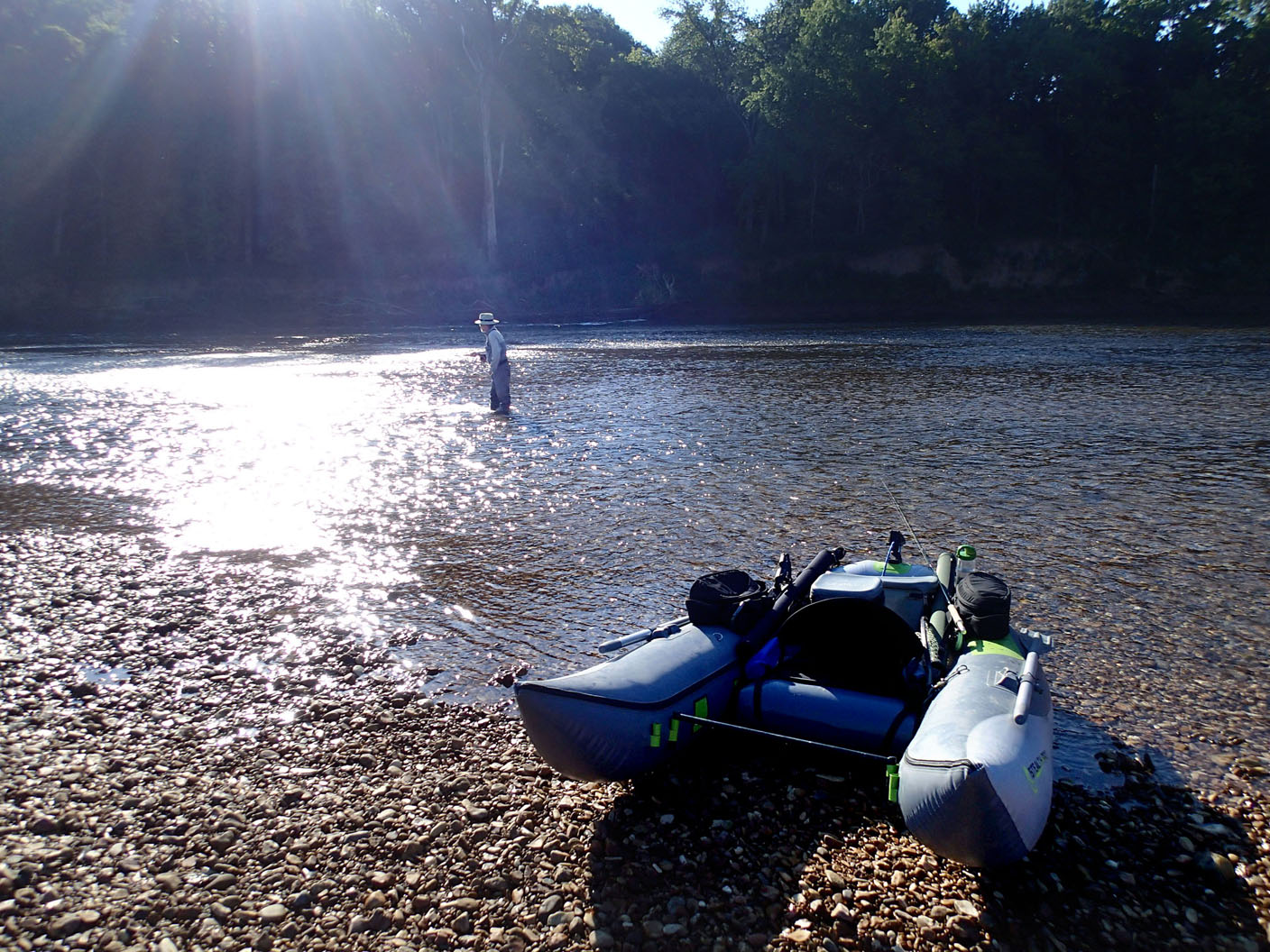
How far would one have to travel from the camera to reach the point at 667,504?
901 centimetres

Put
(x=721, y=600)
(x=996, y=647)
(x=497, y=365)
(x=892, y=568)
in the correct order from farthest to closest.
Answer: (x=497, y=365), (x=892, y=568), (x=721, y=600), (x=996, y=647)

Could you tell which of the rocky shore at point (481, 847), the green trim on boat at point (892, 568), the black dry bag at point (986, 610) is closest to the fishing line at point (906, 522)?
the green trim on boat at point (892, 568)

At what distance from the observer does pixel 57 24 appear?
46.0 meters

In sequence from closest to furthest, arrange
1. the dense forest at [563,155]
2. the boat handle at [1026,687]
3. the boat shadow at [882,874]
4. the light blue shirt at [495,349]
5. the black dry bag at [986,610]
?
the boat shadow at [882,874], the boat handle at [1026,687], the black dry bag at [986,610], the light blue shirt at [495,349], the dense forest at [563,155]

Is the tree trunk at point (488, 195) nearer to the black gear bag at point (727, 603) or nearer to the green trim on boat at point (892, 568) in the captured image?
Result: the green trim on boat at point (892, 568)

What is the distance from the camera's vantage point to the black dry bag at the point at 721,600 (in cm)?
472

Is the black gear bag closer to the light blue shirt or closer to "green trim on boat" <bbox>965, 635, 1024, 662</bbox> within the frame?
"green trim on boat" <bbox>965, 635, 1024, 662</bbox>

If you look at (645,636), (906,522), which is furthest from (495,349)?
(645,636)

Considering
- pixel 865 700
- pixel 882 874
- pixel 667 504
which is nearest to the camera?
pixel 882 874

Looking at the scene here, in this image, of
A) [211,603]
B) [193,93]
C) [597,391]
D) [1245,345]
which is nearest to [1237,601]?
[211,603]

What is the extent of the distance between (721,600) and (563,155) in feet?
177

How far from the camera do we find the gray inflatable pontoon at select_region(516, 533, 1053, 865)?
3.23 m

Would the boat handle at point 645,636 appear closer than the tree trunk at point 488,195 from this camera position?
Yes

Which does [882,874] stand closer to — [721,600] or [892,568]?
[721,600]
